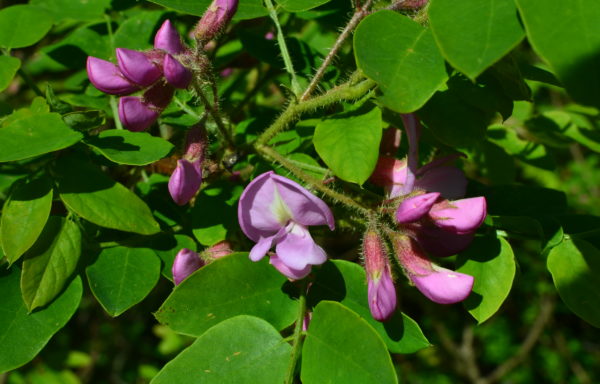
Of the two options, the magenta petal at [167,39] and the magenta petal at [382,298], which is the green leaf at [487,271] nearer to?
the magenta petal at [382,298]

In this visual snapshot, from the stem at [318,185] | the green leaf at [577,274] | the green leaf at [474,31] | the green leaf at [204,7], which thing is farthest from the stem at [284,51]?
the green leaf at [577,274]

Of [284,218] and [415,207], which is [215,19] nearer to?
[284,218]

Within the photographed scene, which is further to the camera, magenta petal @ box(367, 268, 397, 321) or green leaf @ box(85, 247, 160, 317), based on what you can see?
green leaf @ box(85, 247, 160, 317)

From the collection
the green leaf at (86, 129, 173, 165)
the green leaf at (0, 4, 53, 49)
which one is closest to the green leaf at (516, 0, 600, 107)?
the green leaf at (86, 129, 173, 165)

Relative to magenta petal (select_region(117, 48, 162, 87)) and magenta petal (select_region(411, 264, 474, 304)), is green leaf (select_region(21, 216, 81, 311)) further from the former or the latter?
magenta petal (select_region(411, 264, 474, 304))

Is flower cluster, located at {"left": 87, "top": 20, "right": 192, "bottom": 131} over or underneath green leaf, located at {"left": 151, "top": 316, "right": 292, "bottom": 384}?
over

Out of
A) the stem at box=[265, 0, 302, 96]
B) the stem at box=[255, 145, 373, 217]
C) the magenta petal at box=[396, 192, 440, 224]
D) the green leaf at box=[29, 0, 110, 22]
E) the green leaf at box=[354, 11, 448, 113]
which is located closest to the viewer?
the green leaf at box=[354, 11, 448, 113]

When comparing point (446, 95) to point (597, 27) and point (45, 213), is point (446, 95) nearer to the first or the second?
point (597, 27)

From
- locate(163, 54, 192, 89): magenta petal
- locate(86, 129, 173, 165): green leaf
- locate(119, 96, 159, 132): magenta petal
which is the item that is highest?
locate(163, 54, 192, 89): magenta petal
